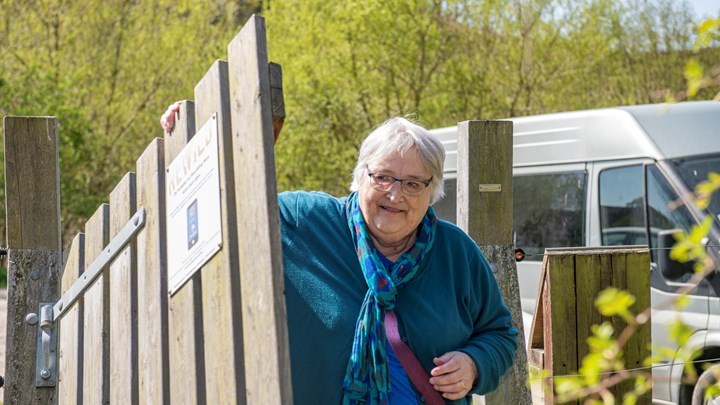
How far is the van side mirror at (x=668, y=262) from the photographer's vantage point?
21.7 ft

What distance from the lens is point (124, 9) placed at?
22.6m

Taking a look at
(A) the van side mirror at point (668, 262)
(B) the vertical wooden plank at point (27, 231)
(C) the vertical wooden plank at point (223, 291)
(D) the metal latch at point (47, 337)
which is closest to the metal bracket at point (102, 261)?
(D) the metal latch at point (47, 337)

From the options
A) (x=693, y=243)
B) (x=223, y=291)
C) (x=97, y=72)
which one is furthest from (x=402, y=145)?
(x=97, y=72)

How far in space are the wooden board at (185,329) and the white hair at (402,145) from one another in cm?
52

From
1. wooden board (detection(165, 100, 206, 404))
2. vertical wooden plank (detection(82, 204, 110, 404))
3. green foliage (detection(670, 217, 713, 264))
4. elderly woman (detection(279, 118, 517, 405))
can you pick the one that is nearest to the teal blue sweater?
elderly woman (detection(279, 118, 517, 405))

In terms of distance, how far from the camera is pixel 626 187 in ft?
26.5

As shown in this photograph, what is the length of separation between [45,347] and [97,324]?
0.64 metres

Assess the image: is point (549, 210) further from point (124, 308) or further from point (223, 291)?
point (223, 291)

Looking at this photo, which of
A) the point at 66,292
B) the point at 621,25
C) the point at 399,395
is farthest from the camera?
the point at 621,25

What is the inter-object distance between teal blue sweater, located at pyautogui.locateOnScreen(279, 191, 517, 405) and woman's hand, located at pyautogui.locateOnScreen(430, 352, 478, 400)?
0.04 meters

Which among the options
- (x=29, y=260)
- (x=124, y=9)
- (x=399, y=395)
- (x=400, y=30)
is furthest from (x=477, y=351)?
(x=124, y=9)

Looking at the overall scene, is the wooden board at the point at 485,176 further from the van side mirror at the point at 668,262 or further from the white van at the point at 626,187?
the white van at the point at 626,187

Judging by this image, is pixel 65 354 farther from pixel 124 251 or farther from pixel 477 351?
pixel 477 351

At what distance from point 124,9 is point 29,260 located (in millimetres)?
19220
